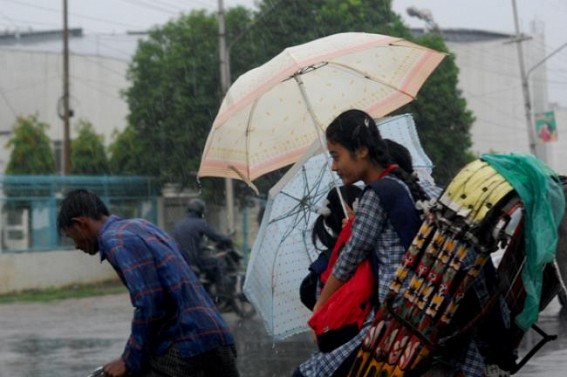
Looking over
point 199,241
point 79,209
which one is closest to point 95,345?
point 199,241

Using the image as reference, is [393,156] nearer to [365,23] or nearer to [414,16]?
[365,23]

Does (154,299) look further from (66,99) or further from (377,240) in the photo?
(66,99)

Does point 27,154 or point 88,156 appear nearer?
point 27,154

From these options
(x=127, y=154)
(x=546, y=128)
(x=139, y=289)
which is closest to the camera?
(x=139, y=289)

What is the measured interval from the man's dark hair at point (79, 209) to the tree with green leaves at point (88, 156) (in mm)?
27652

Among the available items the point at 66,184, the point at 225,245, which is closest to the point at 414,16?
the point at 66,184

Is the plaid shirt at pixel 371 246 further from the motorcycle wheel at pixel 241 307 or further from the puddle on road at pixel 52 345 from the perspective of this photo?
the motorcycle wheel at pixel 241 307

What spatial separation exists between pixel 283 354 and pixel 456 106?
761 inches

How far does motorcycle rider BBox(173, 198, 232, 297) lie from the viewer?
48.9 feet

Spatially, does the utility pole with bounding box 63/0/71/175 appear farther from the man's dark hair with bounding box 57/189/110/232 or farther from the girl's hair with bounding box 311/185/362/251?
the man's dark hair with bounding box 57/189/110/232

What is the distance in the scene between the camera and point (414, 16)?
3916cm

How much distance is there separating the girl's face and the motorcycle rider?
1055cm

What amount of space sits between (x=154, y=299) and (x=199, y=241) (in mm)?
10960

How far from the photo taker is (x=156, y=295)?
4180mm
